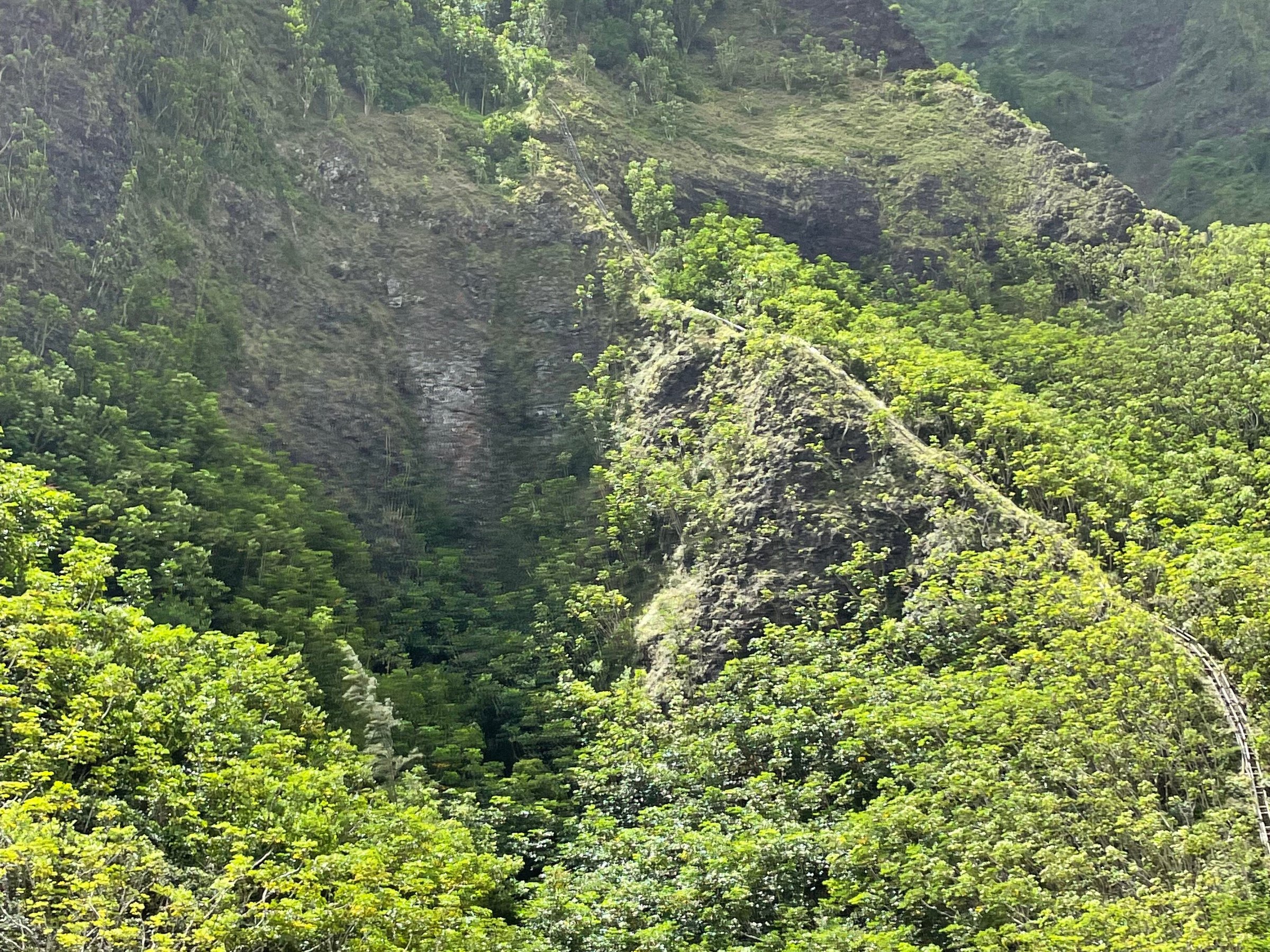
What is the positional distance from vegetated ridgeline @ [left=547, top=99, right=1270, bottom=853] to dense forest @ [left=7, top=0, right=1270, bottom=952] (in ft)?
0.31

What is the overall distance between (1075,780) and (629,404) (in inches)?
554

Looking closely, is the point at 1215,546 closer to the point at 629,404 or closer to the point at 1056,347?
the point at 1056,347

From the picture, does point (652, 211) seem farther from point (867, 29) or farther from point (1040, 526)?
point (1040, 526)

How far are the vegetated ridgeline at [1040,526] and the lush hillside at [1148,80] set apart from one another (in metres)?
20.3

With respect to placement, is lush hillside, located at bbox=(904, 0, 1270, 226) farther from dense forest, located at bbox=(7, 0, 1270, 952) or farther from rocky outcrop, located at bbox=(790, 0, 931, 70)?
rocky outcrop, located at bbox=(790, 0, 931, 70)

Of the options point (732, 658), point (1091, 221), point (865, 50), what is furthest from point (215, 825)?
point (865, 50)

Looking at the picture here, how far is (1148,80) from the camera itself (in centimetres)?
4831

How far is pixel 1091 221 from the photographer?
111 feet

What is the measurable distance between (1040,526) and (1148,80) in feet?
111

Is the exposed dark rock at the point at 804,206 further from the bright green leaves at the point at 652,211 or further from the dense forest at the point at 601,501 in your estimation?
the bright green leaves at the point at 652,211

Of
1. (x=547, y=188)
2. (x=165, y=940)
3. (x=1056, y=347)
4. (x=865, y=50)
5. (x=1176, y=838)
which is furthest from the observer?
(x=865, y=50)

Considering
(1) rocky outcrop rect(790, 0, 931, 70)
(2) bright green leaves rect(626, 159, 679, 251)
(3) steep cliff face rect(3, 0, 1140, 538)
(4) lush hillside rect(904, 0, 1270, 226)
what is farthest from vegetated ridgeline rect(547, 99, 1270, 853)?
(4) lush hillside rect(904, 0, 1270, 226)

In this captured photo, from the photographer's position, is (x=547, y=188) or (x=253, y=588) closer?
(x=253, y=588)

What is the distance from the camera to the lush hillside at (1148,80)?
138 feet
